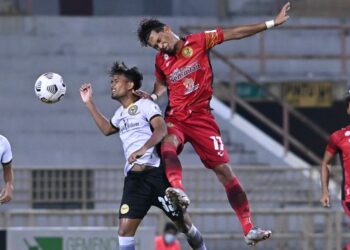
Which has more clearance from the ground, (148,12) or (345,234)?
(148,12)

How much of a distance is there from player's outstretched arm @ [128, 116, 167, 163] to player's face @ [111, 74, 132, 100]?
15.7 inches

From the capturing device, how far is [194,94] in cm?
1585

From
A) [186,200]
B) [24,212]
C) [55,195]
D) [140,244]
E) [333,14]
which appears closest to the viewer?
[186,200]

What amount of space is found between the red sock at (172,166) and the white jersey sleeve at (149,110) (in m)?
0.31

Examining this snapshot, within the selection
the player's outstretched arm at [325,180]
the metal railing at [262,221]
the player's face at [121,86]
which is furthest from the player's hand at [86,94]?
the metal railing at [262,221]

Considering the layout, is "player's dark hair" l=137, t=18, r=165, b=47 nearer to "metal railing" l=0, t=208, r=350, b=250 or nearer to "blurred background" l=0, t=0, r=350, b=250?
"metal railing" l=0, t=208, r=350, b=250

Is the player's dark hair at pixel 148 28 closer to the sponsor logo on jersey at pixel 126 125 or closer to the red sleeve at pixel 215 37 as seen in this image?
the red sleeve at pixel 215 37

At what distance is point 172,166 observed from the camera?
1555 cm

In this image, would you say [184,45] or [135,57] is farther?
[135,57]

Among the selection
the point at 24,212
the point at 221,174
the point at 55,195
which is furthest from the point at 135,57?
the point at 221,174

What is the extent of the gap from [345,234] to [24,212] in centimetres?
404

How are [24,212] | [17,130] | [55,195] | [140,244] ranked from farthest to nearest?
[17,130] → [55,195] → [24,212] → [140,244]

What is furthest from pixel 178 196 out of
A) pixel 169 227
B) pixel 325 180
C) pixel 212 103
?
pixel 212 103

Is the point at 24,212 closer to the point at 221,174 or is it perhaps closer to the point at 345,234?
the point at 345,234
